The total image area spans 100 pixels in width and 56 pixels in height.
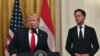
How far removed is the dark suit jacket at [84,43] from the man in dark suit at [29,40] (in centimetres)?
40

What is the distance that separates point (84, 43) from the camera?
3801 millimetres

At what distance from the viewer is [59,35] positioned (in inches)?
214

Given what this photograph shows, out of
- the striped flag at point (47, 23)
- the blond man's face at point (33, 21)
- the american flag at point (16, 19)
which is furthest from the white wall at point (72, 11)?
the blond man's face at point (33, 21)

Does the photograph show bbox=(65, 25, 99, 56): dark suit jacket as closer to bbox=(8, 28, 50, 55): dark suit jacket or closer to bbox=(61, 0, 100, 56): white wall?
bbox=(8, 28, 50, 55): dark suit jacket

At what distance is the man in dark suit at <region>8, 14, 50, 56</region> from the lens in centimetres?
Answer: 367

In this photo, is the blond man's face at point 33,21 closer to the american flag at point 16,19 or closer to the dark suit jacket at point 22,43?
the dark suit jacket at point 22,43

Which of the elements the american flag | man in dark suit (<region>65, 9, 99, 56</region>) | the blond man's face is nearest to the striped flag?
the american flag

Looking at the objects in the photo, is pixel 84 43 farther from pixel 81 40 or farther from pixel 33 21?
pixel 33 21

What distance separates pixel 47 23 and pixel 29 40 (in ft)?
4.26

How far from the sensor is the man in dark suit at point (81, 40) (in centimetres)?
376

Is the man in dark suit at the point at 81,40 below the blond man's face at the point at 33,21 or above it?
below

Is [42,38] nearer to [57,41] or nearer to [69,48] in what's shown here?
[69,48]

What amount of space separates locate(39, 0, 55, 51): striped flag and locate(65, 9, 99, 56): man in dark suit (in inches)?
41.4

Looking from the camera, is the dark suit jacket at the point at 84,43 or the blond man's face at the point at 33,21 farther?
the dark suit jacket at the point at 84,43
